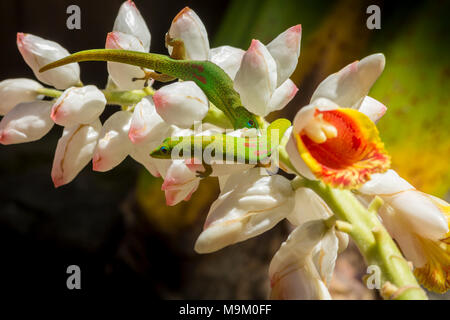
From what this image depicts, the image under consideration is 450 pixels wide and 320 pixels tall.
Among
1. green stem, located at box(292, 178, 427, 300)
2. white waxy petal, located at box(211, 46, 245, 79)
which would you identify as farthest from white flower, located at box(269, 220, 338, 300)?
white waxy petal, located at box(211, 46, 245, 79)

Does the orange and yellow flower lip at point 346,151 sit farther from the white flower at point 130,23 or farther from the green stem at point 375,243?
the white flower at point 130,23

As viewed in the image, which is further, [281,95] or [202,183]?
[202,183]

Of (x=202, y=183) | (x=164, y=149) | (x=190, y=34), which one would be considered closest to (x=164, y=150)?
(x=164, y=149)

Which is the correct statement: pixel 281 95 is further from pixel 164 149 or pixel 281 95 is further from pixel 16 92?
pixel 16 92

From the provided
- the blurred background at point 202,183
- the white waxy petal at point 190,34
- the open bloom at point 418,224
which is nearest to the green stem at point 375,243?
the open bloom at point 418,224

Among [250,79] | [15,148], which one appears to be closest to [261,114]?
[250,79]

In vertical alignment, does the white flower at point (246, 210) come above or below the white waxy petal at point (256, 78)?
below
